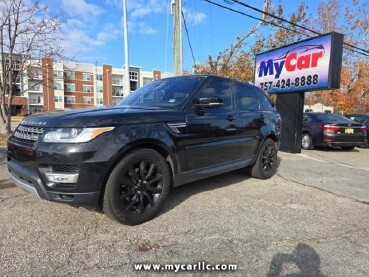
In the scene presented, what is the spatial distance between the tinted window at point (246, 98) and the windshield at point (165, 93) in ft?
3.31

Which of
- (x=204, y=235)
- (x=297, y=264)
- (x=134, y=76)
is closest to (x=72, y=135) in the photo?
(x=204, y=235)

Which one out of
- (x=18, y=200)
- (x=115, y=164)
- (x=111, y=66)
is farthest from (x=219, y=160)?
(x=111, y=66)

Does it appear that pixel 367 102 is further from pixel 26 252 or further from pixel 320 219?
pixel 26 252

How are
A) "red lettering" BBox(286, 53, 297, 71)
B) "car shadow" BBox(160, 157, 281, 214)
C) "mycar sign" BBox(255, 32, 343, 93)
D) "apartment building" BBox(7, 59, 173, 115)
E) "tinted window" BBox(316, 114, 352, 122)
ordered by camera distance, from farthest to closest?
"apartment building" BBox(7, 59, 173, 115)
"tinted window" BBox(316, 114, 352, 122)
"red lettering" BBox(286, 53, 297, 71)
"mycar sign" BBox(255, 32, 343, 93)
"car shadow" BBox(160, 157, 281, 214)

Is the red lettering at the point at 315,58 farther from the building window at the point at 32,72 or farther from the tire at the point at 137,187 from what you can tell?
the building window at the point at 32,72

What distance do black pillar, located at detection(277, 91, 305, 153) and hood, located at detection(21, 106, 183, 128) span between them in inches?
293

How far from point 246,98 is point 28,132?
364 cm

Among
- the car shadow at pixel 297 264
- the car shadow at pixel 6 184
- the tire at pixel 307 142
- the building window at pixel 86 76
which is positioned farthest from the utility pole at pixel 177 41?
the building window at pixel 86 76

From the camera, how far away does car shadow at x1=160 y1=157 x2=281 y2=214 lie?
4527 mm

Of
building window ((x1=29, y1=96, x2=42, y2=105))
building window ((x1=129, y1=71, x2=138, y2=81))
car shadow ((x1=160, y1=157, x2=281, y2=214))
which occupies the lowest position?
car shadow ((x1=160, y1=157, x2=281, y2=214))

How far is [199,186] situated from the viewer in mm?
5352

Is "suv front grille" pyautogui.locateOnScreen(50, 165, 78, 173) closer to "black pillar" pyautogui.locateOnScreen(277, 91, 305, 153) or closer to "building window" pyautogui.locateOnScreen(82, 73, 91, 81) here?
"black pillar" pyautogui.locateOnScreen(277, 91, 305, 153)

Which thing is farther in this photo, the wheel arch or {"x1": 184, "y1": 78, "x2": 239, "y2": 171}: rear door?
{"x1": 184, "y1": 78, "x2": 239, "y2": 171}: rear door

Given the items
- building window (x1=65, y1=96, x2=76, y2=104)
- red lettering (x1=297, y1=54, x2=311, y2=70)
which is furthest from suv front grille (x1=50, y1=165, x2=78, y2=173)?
building window (x1=65, y1=96, x2=76, y2=104)
